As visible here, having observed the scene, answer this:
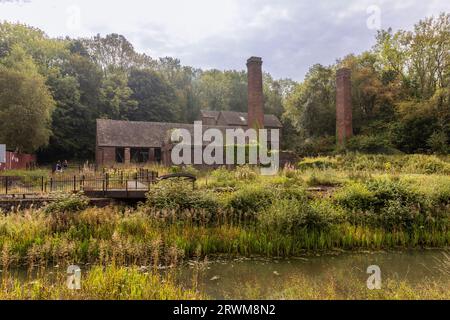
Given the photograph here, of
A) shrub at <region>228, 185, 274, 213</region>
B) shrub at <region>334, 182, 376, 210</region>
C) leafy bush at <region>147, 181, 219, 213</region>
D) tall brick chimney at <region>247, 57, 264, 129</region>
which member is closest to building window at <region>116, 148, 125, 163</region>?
tall brick chimney at <region>247, 57, 264, 129</region>

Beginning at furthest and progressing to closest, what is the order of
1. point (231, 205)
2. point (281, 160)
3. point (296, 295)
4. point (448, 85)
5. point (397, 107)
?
point (397, 107), point (448, 85), point (281, 160), point (231, 205), point (296, 295)

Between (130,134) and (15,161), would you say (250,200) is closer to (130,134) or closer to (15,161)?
(15,161)

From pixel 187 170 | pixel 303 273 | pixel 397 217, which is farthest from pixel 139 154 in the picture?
pixel 303 273

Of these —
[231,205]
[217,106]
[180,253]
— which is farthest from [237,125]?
[180,253]

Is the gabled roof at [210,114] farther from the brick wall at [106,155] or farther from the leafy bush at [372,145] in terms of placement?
the leafy bush at [372,145]

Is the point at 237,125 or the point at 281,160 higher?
the point at 237,125

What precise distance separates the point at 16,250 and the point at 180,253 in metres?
3.95

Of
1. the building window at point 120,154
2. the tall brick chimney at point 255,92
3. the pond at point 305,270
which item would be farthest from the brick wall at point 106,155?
the pond at point 305,270

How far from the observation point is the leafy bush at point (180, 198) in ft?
34.5

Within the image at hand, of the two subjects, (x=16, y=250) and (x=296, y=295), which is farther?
(x=16, y=250)

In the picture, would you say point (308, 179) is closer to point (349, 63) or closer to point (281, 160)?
point (281, 160)

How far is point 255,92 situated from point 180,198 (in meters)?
16.7

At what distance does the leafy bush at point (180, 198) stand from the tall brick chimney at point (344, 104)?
823 inches
